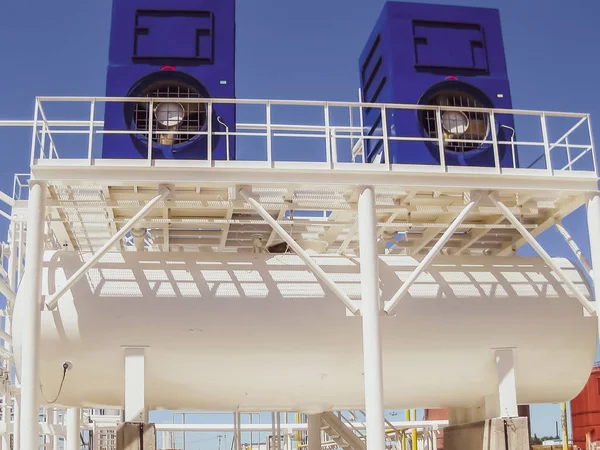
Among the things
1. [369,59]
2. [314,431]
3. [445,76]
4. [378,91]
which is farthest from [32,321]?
[369,59]

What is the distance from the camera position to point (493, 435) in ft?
51.6

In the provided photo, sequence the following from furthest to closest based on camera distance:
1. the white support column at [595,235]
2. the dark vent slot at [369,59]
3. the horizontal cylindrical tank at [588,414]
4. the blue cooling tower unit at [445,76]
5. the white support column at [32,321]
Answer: the horizontal cylindrical tank at [588,414] → the dark vent slot at [369,59] → the blue cooling tower unit at [445,76] → the white support column at [595,235] → the white support column at [32,321]

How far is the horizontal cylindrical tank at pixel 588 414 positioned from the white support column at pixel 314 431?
78.4 ft

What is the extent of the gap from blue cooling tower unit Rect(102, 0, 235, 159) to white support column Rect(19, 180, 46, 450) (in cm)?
206

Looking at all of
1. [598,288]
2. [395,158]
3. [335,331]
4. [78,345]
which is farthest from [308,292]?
[598,288]

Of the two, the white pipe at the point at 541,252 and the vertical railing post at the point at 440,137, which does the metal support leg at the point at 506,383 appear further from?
the vertical railing post at the point at 440,137

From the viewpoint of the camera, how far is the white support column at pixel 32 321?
521 inches

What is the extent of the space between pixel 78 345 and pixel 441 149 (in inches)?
298

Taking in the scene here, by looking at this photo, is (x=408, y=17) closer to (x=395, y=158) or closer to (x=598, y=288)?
(x=395, y=158)

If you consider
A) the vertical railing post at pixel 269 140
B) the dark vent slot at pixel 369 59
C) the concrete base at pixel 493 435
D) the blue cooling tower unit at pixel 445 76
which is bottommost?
the concrete base at pixel 493 435

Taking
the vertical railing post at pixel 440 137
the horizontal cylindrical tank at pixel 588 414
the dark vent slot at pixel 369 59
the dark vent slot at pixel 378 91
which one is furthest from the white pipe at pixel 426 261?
the horizontal cylindrical tank at pixel 588 414

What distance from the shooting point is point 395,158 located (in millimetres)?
16219

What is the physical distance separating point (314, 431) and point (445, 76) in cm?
843

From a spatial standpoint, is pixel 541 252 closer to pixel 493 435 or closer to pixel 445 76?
pixel 493 435
